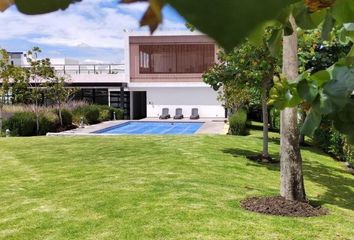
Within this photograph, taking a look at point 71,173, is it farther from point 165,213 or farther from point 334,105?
point 334,105

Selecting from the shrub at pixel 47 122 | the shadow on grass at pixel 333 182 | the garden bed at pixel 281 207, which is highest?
the shrub at pixel 47 122

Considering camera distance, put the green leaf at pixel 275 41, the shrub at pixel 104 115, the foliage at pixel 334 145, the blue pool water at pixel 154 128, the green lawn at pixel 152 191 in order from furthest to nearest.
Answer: the shrub at pixel 104 115
the blue pool water at pixel 154 128
the foliage at pixel 334 145
the green lawn at pixel 152 191
the green leaf at pixel 275 41

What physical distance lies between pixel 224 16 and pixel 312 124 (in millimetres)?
1576

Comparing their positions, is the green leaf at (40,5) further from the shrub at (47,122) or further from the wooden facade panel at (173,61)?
the wooden facade panel at (173,61)

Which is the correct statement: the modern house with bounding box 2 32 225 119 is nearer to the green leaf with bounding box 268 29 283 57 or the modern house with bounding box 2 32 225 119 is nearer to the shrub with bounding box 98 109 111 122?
the shrub with bounding box 98 109 111 122

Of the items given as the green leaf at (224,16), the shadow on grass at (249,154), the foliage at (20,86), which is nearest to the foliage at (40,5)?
the green leaf at (224,16)

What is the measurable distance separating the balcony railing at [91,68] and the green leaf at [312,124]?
38.7 metres

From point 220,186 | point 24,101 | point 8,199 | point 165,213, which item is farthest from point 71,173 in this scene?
point 24,101

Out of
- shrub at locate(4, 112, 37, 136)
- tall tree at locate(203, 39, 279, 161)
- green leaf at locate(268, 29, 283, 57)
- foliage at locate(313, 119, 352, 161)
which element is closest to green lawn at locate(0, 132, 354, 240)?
foliage at locate(313, 119, 352, 161)

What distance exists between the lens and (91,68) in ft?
135

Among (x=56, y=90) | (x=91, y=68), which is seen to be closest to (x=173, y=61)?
(x=91, y=68)

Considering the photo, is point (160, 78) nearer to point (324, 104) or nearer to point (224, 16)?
point (324, 104)

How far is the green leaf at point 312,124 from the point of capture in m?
1.89

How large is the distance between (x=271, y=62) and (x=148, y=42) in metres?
26.0
